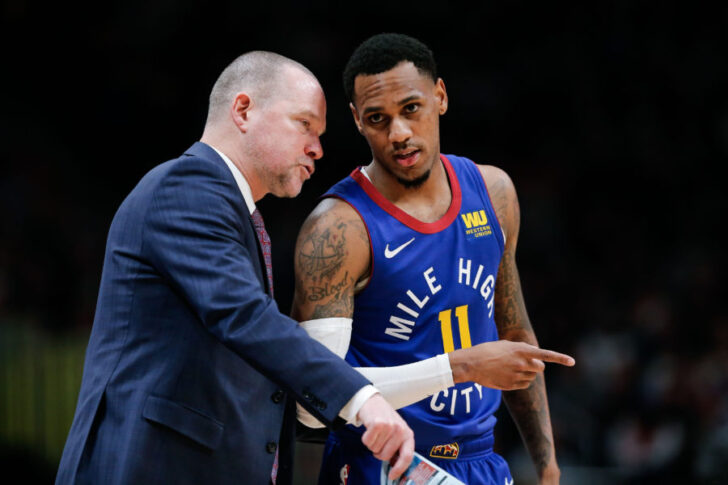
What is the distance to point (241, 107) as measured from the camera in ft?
7.39

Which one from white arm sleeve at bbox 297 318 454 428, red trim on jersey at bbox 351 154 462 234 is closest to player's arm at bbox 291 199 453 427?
white arm sleeve at bbox 297 318 454 428

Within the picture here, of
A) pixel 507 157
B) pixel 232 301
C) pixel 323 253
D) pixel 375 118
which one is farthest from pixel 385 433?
pixel 507 157

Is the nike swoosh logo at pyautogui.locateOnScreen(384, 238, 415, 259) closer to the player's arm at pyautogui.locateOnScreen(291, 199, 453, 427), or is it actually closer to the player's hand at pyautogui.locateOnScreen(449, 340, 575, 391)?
the player's arm at pyautogui.locateOnScreen(291, 199, 453, 427)

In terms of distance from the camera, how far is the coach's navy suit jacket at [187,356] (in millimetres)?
1845

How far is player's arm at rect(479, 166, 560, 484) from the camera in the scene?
277 cm

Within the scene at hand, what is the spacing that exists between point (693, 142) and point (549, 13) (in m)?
1.99

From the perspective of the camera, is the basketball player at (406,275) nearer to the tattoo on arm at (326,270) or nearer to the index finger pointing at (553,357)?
the tattoo on arm at (326,270)

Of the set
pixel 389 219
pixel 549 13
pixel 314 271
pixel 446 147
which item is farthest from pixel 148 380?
pixel 549 13

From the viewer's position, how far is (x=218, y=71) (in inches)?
307

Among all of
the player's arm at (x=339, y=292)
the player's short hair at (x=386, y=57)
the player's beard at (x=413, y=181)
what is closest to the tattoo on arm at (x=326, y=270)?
the player's arm at (x=339, y=292)

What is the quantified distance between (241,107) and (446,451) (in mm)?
1183

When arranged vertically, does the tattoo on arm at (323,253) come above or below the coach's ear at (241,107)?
below

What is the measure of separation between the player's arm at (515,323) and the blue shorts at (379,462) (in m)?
0.25

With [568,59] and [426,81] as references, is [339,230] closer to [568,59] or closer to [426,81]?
[426,81]
